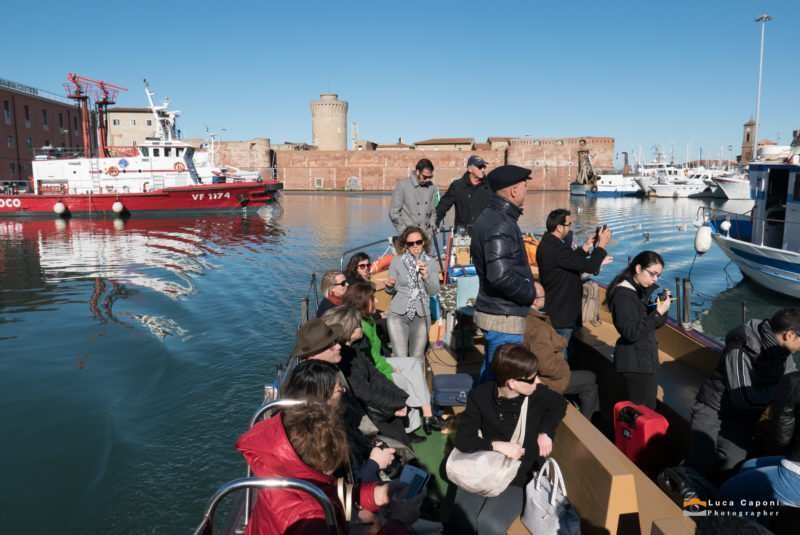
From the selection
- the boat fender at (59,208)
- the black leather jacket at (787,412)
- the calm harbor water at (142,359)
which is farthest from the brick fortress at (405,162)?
the black leather jacket at (787,412)

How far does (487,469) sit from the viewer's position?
2850 millimetres

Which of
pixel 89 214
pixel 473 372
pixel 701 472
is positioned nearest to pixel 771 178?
pixel 473 372

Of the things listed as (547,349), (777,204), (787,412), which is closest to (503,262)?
(547,349)

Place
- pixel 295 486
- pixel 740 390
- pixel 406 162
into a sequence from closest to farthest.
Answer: pixel 295 486
pixel 740 390
pixel 406 162

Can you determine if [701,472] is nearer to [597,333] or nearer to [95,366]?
[597,333]

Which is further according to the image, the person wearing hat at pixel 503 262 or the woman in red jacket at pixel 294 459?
the person wearing hat at pixel 503 262

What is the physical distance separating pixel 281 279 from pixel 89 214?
79.2 ft

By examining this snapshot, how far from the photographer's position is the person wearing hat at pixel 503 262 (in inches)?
126

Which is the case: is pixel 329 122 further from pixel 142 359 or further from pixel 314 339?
pixel 314 339

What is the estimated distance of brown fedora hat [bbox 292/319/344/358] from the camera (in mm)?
3217

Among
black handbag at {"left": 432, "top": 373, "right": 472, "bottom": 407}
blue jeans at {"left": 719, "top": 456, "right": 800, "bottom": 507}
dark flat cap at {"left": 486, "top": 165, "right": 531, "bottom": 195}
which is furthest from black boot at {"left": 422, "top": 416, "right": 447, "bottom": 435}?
blue jeans at {"left": 719, "top": 456, "right": 800, "bottom": 507}

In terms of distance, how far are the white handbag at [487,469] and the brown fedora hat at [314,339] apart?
38.7 inches

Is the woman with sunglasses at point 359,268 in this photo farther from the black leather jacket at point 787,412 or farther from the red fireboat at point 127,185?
the red fireboat at point 127,185

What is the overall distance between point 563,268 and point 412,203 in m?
3.08
